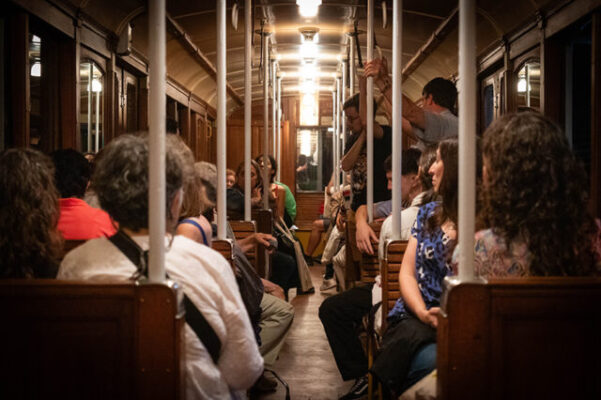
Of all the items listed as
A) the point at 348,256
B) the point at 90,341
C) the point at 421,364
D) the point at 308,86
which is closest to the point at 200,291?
the point at 90,341

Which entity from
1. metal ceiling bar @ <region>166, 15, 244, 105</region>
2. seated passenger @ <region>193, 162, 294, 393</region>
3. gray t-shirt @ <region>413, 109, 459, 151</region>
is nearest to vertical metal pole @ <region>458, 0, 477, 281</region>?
seated passenger @ <region>193, 162, 294, 393</region>

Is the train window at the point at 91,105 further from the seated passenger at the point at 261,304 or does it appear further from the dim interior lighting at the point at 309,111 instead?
the dim interior lighting at the point at 309,111

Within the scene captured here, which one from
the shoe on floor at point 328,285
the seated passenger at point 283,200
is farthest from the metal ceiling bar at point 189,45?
the shoe on floor at point 328,285

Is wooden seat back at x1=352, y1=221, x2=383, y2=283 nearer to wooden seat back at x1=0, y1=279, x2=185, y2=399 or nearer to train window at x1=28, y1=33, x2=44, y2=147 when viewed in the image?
train window at x1=28, y1=33, x2=44, y2=147

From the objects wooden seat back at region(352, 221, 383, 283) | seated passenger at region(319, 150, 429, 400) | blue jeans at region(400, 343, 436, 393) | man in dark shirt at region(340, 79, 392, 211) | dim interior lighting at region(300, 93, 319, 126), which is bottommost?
seated passenger at region(319, 150, 429, 400)

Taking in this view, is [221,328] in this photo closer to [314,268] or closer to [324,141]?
[314,268]

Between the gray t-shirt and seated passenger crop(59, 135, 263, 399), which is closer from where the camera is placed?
seated passenger crop(59, 135, 263, 399)

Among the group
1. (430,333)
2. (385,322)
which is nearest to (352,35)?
(385,322)

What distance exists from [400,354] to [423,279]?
1.17ft

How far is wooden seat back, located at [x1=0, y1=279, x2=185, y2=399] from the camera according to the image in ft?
5.25

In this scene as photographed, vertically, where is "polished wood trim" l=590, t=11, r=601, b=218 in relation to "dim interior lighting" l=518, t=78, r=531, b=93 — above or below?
below

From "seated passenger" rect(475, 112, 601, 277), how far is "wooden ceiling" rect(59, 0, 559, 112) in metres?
3.72

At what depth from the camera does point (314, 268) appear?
10.7 m

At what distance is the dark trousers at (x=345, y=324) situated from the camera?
380cm
